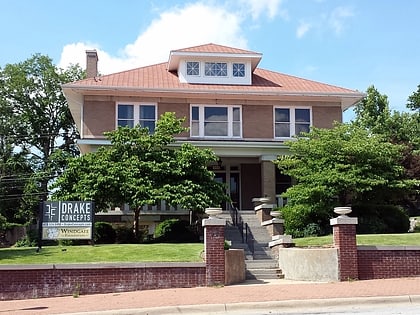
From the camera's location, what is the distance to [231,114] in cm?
3088

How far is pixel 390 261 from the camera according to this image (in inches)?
685

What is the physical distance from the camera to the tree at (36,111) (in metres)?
49.5

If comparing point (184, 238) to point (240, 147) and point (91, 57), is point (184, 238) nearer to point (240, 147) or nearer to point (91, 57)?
point (240, 147)

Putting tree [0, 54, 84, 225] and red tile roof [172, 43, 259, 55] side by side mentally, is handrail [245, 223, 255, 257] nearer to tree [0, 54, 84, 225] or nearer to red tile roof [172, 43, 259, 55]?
red tile roof [172, 43, 259, 55]

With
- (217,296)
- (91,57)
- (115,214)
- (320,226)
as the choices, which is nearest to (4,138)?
(91,57)

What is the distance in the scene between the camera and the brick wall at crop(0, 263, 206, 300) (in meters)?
15.8

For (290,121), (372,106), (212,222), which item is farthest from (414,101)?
(212,222)

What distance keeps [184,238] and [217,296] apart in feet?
29.5

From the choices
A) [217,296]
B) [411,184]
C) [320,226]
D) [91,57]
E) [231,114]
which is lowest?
[217,296]

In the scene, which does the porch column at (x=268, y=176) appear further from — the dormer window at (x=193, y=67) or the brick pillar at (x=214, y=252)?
the brick pillar at (x=214, y=252)

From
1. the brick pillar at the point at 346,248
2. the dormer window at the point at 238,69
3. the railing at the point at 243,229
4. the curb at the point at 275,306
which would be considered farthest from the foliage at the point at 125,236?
the dormer window at the point at 238,69

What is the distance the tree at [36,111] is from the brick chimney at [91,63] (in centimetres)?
1567

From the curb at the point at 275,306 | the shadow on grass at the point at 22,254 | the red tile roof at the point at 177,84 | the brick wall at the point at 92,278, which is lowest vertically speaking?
the curb at the point at 275,306

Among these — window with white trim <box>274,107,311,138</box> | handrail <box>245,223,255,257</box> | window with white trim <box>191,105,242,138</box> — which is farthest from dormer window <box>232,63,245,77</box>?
handrail <box>245,223,255,257</box>
